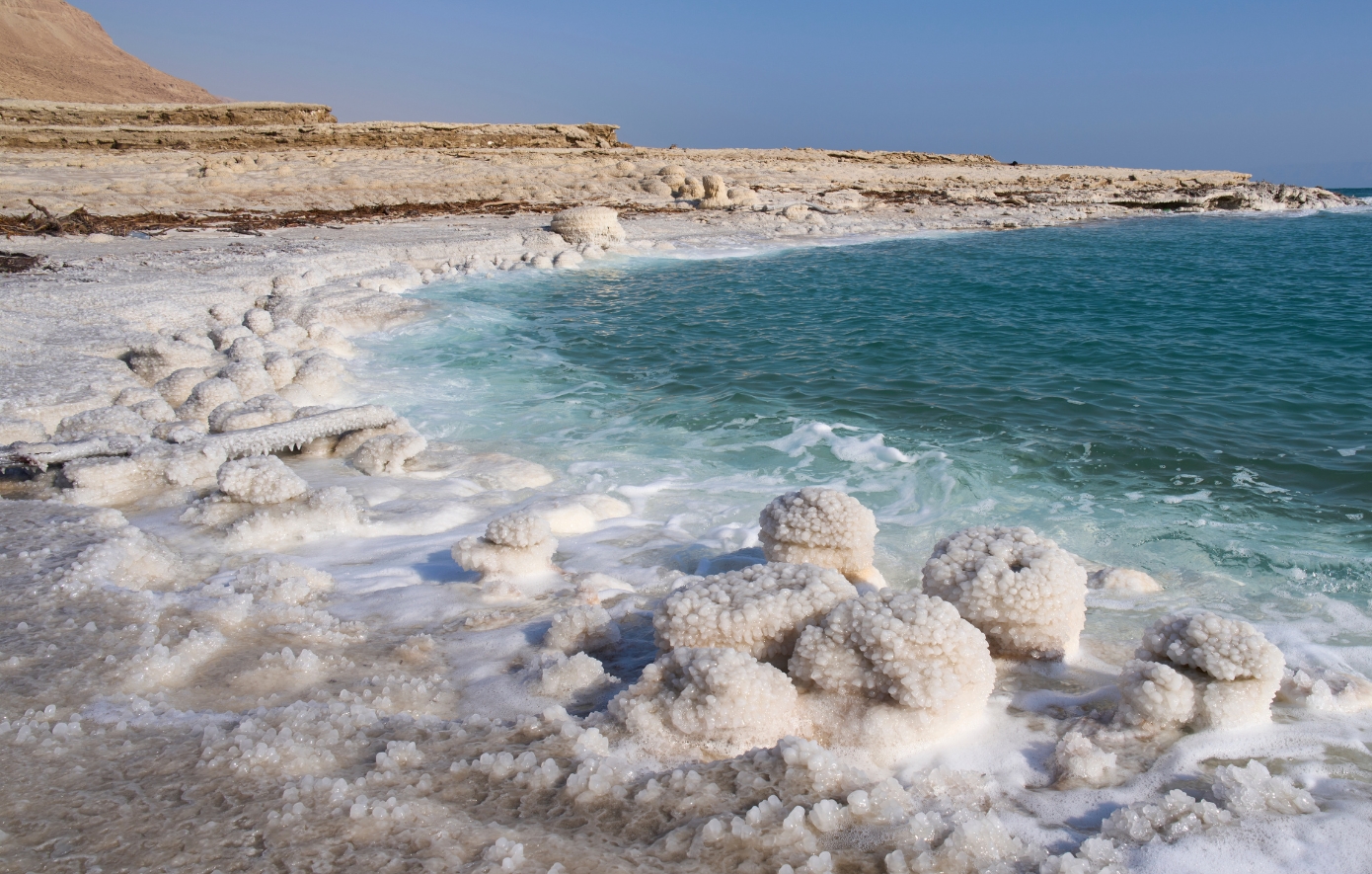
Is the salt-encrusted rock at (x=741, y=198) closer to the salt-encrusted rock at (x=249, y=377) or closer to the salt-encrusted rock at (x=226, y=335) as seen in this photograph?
the salt-encrusted rock at (x=226, y=335)

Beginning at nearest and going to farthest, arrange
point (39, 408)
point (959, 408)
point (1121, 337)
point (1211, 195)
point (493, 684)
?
point (493, 684), point (39, 408), point (959, 408), point (1121, 337), point (1211, 195)

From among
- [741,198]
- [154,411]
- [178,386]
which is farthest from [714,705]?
[741,198]

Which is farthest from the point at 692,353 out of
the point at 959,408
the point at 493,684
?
the point at 493,684

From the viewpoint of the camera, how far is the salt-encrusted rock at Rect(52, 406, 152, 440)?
16.2ft

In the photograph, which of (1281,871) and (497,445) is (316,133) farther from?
(1281,871)

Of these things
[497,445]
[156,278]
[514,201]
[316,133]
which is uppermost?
[316,133]

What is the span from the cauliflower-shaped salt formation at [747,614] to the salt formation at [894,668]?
0.13 meters

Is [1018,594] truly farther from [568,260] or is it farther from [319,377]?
[568,260]

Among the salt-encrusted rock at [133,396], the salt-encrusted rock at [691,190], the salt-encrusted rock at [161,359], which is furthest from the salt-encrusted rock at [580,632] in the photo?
the salt-encrusted rock at [691,190]

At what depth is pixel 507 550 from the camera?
3564 millimetres

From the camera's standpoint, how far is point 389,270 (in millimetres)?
13055

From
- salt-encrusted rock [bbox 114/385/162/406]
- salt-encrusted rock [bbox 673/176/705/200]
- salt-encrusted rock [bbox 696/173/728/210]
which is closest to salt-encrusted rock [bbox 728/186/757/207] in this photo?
salt-encrusted rock [bbox 696/173/728/210]

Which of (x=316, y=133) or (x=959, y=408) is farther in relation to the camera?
(x=316, y=133)

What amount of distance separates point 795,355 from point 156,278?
805 centimetres
